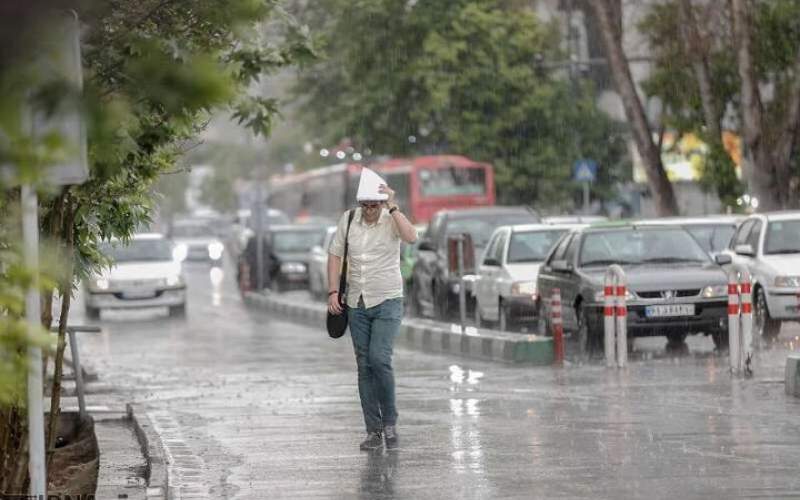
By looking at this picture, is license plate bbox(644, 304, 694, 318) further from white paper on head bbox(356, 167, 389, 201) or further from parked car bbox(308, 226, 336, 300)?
parked car bbox(308, 226, 336, 300)

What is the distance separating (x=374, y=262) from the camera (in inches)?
462

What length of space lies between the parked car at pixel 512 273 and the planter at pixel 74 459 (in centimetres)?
1080

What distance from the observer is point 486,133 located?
54719 mm

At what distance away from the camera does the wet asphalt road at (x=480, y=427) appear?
9.84 meters

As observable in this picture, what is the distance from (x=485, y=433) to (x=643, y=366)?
654cm

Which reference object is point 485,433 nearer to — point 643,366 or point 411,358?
point 643,366

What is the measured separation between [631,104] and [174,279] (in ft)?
31.5

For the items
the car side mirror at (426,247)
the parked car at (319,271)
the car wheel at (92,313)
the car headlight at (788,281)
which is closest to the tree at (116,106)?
the car headlight at (788,281)

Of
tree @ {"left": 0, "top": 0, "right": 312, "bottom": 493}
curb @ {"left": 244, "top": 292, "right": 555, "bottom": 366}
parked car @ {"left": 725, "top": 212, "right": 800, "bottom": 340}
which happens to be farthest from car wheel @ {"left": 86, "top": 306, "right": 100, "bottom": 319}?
tree @ {"left": 0, "top": 0, "right": 312, "bottom": 493}

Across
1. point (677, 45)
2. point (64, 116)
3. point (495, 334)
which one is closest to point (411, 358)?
point (495, 334)

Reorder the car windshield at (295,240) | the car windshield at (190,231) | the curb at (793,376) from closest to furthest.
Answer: the curb at (793,376) → the car windshield at (295,240) → the car windshield at (190,231)

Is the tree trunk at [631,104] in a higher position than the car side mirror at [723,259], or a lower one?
higher

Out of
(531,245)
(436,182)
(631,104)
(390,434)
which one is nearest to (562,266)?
(531,245)

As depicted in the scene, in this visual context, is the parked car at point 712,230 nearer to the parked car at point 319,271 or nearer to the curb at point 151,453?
the curb at point 151,453
